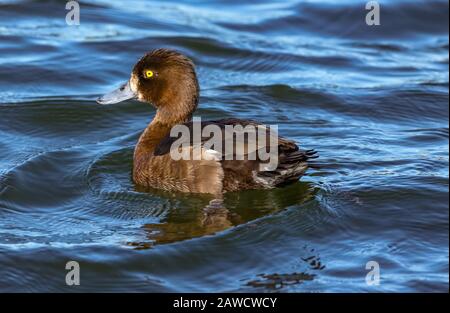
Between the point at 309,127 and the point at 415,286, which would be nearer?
the point at 415,286

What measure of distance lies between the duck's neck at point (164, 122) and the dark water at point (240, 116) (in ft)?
1.34

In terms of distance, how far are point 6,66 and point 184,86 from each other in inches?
161

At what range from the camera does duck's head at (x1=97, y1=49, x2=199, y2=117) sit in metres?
8.77

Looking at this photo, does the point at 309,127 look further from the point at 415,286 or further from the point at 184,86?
the point at 415,286

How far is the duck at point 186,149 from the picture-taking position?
26.0ft

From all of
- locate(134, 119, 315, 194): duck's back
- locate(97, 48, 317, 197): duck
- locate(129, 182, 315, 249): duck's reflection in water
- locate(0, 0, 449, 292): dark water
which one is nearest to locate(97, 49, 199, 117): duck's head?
locate(97, 48, 317, 197): duck

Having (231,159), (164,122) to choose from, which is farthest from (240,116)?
(231,159)

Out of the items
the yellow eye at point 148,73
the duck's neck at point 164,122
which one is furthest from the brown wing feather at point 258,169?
the yellow eye at point 148,73

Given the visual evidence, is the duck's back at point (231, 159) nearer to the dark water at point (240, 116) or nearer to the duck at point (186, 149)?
the duck at point (186, 149)

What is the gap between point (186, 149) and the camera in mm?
8070

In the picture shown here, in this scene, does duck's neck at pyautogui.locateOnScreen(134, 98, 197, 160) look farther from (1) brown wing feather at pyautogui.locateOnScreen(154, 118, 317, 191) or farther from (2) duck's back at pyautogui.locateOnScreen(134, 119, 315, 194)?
(1) brown wing feather at pyautogui.locateOnScreen(154, 118, 317, 191)
